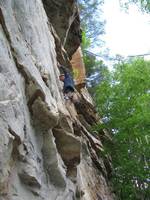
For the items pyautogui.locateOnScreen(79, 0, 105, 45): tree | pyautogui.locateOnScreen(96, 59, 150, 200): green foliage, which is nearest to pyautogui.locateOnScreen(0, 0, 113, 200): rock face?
pyautogui.locateOnScreen(96, 59, 150, 200): green foliage

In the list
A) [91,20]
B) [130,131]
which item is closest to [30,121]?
[130,131]

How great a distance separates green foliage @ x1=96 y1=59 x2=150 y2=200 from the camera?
12.4m

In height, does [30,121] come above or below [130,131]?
above

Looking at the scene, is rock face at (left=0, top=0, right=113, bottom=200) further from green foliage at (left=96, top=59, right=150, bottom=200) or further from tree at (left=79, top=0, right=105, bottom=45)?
tree at (left=79, top=0, right=105, bottom=45)

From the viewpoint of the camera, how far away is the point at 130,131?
12.9 meters

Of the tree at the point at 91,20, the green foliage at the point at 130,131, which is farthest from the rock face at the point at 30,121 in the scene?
the tree at the point at 91,20

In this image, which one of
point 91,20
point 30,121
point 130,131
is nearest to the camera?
point 30,121

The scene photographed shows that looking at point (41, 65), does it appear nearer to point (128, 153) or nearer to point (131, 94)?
point (128, 153)

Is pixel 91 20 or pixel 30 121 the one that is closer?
pixel 30 121

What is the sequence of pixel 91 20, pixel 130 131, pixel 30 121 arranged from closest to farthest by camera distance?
pixel 30 121
pixel 130 131
pixel 91 20

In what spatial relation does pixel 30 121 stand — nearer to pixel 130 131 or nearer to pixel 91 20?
pixel 130 131

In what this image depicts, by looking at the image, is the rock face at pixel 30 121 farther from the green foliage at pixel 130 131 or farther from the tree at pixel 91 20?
the tree at pixel 91 20

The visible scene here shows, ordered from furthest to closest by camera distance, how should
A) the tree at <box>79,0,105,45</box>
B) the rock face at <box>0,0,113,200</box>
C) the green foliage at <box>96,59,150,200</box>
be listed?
the tree at <box>79,0,105,45</box>, the green foliage at <box>96,59,150,200</box>, the rock face at <box>0,0,113,200</box>

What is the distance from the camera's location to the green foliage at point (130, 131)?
1236cm
